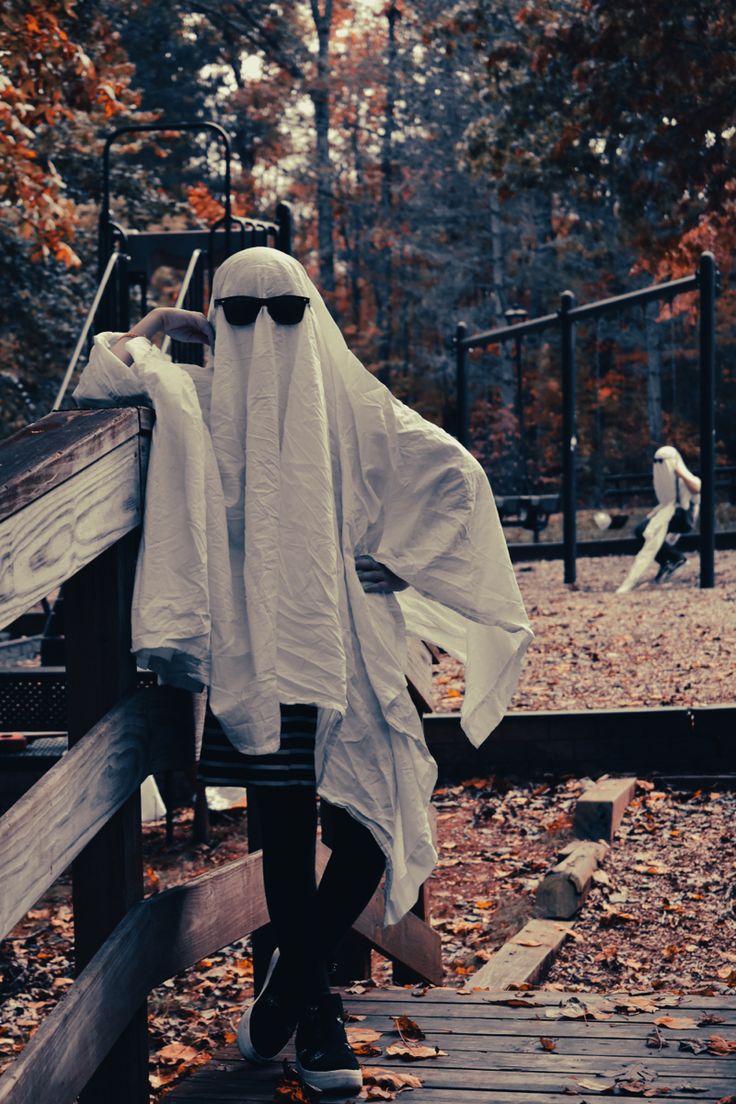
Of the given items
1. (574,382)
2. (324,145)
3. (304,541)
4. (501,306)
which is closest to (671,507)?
(574,382)

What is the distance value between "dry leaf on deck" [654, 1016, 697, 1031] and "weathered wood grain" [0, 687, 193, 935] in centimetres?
128

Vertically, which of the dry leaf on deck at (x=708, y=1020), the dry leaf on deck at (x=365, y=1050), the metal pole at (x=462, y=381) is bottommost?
the dry leaf on deck at (x=365, y=1050)

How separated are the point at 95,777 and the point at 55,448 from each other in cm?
60

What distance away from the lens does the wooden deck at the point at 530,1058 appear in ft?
8.84

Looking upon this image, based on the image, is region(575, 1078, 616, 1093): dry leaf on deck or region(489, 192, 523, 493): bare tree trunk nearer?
region(575, 1078, 616, 1093): dry leaf on deck

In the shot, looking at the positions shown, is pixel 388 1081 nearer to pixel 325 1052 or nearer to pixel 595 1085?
pixel 325 1052

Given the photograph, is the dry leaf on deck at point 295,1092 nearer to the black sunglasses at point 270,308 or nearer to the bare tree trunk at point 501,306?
the black sunglasses at point 270,308

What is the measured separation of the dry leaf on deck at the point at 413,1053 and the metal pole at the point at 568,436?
10.2 meters

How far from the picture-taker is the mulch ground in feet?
14.5

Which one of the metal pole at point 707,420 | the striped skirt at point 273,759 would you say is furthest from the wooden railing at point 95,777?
the metal pole at point 707,420

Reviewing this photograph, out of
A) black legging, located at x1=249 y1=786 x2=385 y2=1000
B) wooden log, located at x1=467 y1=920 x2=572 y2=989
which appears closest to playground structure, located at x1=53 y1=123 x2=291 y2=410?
wooden log, located at x1=467 y1=920 x2=572 y2=989

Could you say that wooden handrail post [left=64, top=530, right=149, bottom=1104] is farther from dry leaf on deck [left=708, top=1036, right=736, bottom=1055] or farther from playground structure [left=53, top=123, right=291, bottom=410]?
playground structure [left=53, top=123, right=291, bottom=410]

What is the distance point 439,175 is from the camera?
30.2 metres

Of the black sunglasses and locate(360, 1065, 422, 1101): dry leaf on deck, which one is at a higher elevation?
the black sunglasses
